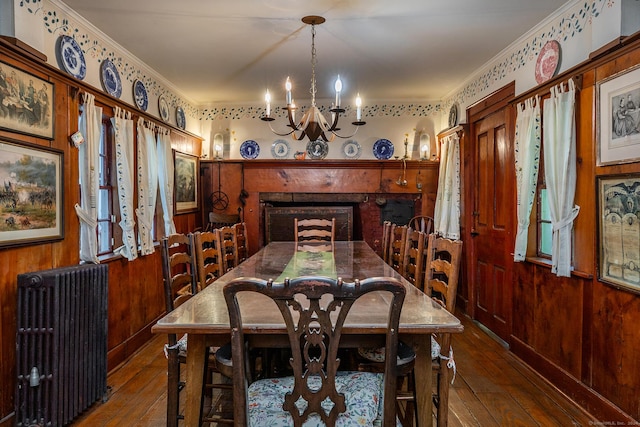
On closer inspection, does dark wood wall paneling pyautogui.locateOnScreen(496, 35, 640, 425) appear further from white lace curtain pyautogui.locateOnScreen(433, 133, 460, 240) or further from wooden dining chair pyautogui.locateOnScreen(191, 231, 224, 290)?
wooden dining chair pyautogui.locateOnScreen(191, 231, 224, 290)

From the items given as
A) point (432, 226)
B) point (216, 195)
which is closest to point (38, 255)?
point (216, 195)

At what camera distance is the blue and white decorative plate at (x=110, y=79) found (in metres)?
3.20

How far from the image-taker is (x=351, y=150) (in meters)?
5.55

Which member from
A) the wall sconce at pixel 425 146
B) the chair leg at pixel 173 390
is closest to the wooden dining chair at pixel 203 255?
the chair leg at pixel 173 390

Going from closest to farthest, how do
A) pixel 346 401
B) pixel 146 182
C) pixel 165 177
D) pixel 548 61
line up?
pixel 346 401 → pixel 548 61 → pixel 146 182 → pixel 165 177

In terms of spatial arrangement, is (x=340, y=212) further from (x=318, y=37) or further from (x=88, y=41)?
(x=88, y=41)

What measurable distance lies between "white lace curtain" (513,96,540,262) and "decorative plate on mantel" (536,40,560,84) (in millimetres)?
200

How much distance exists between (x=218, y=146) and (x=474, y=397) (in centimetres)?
436

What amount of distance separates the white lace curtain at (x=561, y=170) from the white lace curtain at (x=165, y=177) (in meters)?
3.38

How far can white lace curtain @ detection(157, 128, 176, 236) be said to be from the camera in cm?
404

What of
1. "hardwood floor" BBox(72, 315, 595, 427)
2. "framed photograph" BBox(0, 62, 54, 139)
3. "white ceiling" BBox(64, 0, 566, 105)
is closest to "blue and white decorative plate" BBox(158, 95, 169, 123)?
"white ceiling" BBox(64, 0, 566, 105)

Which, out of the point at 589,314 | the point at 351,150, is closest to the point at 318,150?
the point at 351,150

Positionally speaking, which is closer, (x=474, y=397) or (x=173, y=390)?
(x=173, y=390)

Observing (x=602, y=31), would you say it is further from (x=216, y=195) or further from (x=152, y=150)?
(x=216, y=195)
